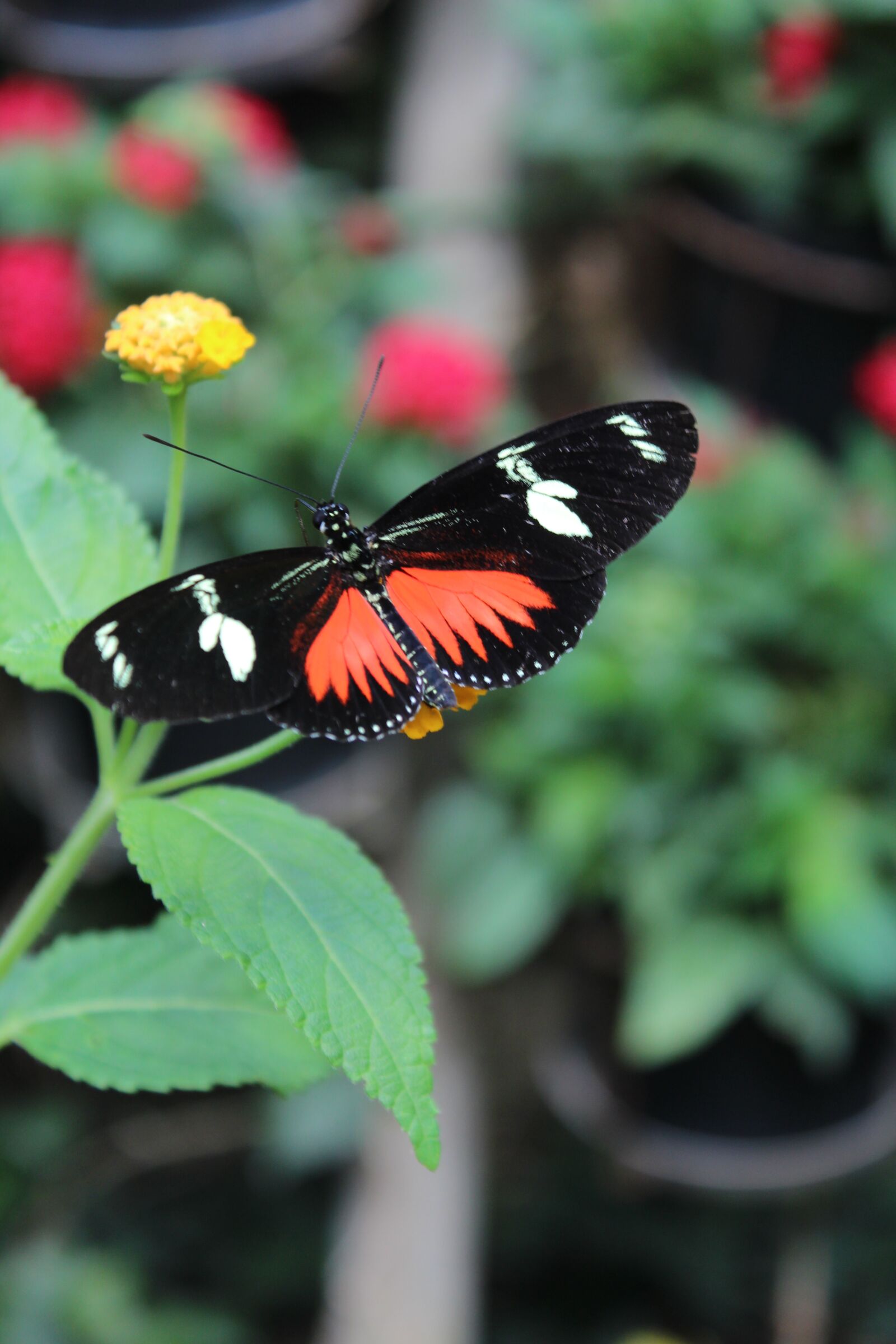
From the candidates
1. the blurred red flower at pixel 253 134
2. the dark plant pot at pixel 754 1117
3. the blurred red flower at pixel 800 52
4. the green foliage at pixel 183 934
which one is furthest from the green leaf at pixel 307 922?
the blurred red flower at pixel 800 52

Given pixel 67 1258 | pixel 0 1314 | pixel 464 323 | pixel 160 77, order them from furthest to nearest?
pixel 160 77 → pixel 464 323 → pixel 67 1258 → pixel 0 1314

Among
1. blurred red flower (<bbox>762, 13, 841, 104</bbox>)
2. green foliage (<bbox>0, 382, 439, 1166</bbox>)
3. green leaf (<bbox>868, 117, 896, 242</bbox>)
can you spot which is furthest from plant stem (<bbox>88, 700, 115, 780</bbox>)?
blurred red flower (<bbox>762, 13, 841, 104</bbox>)

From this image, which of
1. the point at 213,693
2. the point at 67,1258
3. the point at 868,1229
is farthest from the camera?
the point at 868,1229

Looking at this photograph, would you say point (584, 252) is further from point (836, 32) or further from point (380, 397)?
point (380, 397)

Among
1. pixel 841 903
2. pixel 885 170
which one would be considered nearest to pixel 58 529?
pixel 841 903

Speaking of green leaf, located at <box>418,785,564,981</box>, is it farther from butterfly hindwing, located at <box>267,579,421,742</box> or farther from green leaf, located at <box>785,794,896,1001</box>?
butterfly hindwing, located at <box>267,579,421,742</box>

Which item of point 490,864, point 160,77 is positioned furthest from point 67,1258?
point 160,77

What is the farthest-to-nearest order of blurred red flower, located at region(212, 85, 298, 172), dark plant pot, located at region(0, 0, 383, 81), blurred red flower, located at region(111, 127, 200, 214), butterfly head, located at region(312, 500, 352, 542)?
dark plant pot, located at region(0, 0, 383, 81)
blurred red flower, located at region(212, 85, 298, 172)
blurred red flower, located at region(111, 127, 200, 214)
butterfly head, located at region(312, 500, 352, 542)

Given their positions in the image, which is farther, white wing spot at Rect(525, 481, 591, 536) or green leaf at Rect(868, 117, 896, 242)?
green leaf at Rect(868, 117, 896, 242)
